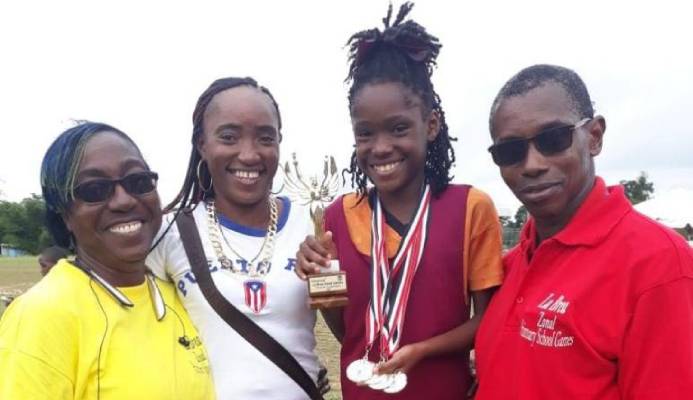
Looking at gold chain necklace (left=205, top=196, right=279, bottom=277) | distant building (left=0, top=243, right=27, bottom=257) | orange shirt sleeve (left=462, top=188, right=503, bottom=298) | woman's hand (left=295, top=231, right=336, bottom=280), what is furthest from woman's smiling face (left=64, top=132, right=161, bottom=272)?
distant building (left=0, top=243, right=27, bottom=257)

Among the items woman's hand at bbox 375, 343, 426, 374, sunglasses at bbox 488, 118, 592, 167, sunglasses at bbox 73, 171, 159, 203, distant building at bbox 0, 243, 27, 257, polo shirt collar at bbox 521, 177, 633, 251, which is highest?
sunglasses at bbox 488, 118, 592, 167

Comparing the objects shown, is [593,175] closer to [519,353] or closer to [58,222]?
[519,353]

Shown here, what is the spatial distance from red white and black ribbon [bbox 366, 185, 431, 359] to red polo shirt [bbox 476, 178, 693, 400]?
485mm

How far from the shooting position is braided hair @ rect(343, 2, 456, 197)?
3.16 m

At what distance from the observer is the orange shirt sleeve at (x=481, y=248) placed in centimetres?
306

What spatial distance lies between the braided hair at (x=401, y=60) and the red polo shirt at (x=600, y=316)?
913 mm

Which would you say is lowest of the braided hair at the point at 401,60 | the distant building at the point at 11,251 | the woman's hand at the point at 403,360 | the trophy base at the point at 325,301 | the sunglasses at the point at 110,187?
the distant building at the point at 11,251

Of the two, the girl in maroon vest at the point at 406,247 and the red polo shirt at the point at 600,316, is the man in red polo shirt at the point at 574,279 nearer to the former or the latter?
the red polo shirt at the point at 600,316

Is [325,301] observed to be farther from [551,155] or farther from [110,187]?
[551,155]

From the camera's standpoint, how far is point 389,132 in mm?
3088

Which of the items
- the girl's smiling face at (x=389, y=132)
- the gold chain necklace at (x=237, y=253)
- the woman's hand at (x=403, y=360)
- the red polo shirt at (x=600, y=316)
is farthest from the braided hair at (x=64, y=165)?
the red polo shirt at (x=600, y=316)

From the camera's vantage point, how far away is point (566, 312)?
2.26 metres

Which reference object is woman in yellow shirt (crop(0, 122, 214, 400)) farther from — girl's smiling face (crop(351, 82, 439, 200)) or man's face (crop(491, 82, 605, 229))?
man's face (crop(491, 82, 605, 229))

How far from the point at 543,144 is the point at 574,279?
0.55 meters
